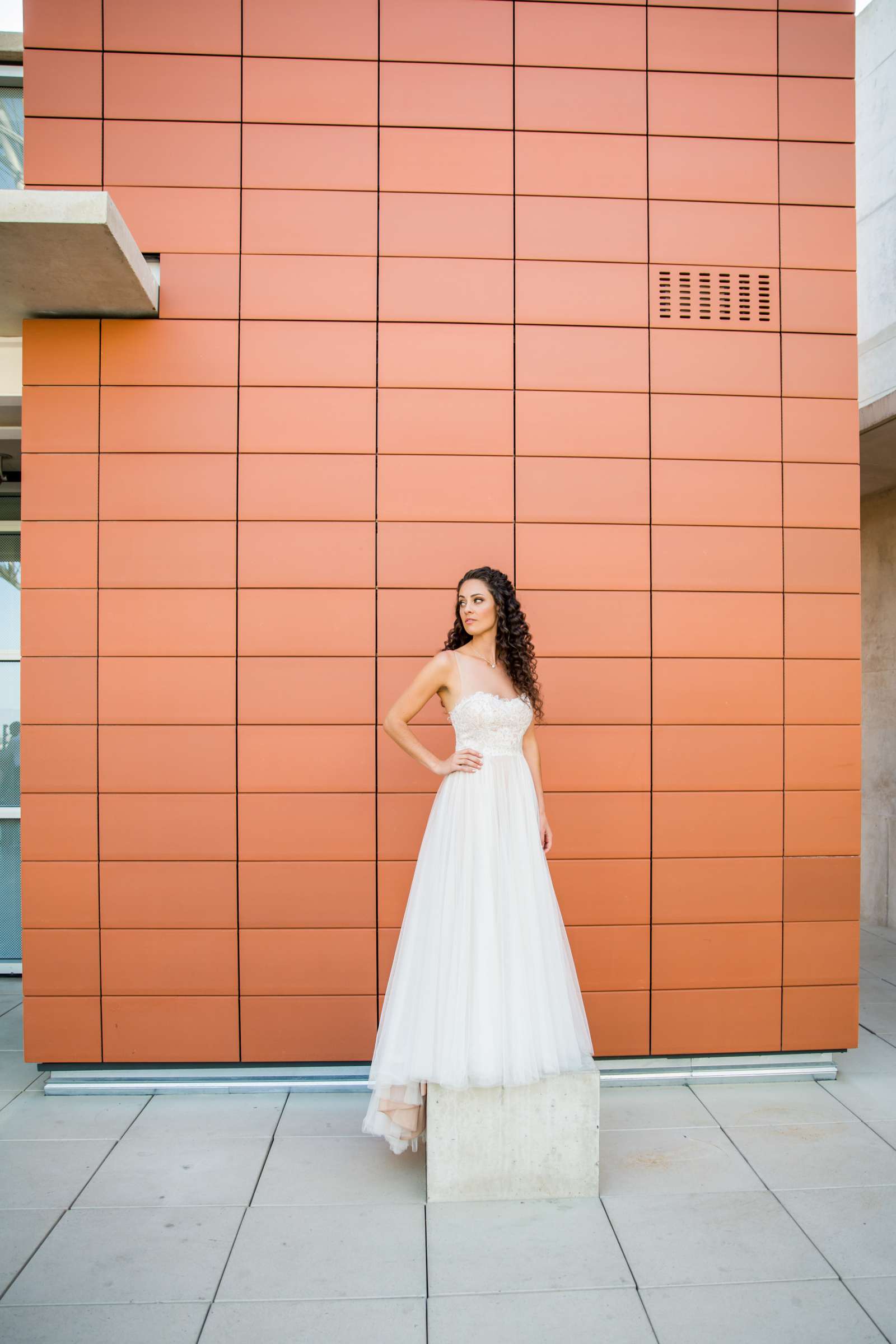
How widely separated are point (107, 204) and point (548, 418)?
6.01 feet

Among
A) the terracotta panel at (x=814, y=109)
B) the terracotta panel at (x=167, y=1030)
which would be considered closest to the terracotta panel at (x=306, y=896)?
the terracotta panel at (x=167, y=1030)

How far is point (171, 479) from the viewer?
3.57 meters

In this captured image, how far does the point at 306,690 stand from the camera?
3.56 meters

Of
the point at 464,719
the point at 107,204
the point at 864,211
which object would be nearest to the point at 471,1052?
the point at 464,719

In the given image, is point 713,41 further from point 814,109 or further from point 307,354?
point 307,354

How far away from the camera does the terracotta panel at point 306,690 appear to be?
3559 mm

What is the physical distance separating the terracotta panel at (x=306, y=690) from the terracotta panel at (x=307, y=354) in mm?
1186

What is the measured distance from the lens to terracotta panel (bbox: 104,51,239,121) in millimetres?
3545

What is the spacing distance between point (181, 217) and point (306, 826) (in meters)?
2.62

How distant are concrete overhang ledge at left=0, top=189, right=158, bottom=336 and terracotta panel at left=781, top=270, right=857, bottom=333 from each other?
2.72m

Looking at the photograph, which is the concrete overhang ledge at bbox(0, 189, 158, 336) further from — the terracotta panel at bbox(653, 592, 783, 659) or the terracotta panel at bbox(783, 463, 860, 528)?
the terracotta panel at bbox(783, 463, 860, 528)

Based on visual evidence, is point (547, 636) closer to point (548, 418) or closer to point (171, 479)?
point (548, 418)

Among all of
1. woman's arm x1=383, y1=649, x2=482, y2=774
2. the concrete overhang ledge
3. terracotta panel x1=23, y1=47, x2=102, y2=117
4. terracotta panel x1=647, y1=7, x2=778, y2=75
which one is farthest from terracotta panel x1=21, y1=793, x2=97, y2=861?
terracotta panel x1=647, y1=7, x2=778, y2=75

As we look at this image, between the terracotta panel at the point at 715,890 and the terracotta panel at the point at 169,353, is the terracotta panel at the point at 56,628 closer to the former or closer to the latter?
the terracotta panel at the point at 169,353
